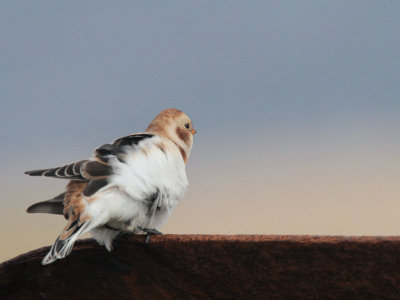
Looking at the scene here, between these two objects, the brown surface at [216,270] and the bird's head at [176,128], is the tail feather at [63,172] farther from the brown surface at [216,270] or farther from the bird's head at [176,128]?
the bird's head at [176,128]

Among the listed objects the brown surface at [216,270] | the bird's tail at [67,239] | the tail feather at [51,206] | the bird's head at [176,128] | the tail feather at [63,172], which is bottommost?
the brown surface at [216,270]

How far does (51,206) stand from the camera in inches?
119

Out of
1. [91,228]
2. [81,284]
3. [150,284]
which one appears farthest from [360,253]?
[91,228]

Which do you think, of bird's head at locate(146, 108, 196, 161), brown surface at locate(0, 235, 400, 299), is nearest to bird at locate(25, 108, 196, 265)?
brown surface at locate(0, 235, 400, 299)

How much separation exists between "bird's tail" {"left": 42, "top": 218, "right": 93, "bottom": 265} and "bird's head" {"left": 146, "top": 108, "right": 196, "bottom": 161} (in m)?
1.52

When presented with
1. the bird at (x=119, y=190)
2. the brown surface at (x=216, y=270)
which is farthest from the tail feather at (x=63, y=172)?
the brown surface at (x=216, y=270)

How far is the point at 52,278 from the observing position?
93.0 inches

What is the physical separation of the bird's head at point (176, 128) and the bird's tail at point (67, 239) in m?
1.52

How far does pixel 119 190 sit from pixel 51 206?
0.45 metres

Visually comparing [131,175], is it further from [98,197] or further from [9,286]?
[9,286]

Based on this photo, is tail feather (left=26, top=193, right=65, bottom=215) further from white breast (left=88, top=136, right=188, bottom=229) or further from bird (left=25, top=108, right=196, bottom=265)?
white breast (left=88, top=136, right=188, bottom=229)

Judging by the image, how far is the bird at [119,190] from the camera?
2725mm

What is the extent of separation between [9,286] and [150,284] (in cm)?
63

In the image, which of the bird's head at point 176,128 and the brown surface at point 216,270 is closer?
the brown surface at point 216,270
